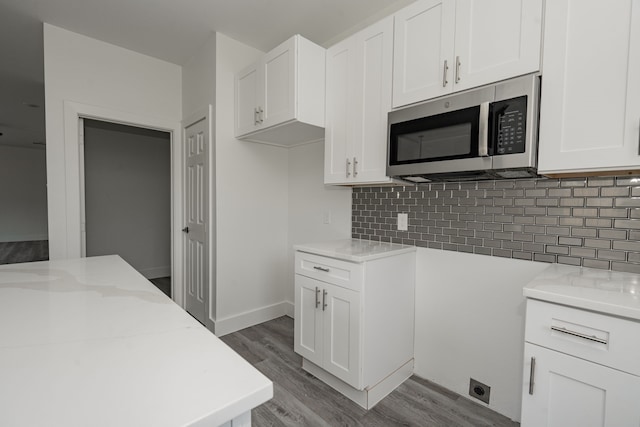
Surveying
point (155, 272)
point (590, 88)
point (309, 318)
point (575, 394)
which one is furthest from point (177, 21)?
point (155, 272)

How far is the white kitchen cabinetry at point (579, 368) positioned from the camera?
97 cm

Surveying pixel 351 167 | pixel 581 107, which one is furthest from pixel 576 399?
pixel 351 167

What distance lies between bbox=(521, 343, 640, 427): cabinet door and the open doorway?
439 centimetres

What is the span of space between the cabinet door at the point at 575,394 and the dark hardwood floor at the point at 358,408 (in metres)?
0.69

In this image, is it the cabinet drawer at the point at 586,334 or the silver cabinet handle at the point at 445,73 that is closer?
the cabinet drawer at the point at 586,334

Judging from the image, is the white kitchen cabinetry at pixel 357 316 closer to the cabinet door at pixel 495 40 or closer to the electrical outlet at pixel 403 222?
the electrical outlet at pixel 403 222

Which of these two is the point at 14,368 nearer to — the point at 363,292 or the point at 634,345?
the point at 363,292

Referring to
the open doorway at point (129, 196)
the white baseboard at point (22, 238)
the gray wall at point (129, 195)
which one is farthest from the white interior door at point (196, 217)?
the white baseboard at point (22, 238)

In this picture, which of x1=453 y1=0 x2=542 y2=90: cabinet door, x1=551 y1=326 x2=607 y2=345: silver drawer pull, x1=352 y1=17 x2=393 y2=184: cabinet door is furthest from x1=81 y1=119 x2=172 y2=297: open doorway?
x1=551 y1=326 x2=607 y2=345: silver drawer pull

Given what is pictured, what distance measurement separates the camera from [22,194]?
7.77 meters

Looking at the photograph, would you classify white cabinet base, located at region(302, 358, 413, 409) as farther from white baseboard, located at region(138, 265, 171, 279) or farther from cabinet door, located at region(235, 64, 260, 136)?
white baseboard, located at region(138, 265, 171, 279)

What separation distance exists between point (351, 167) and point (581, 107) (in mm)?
1200

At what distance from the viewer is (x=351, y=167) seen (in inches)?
82.7

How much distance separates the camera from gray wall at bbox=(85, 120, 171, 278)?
Result: 4480 millimetres
